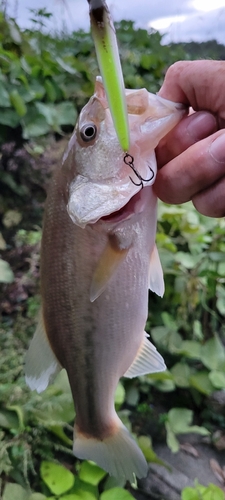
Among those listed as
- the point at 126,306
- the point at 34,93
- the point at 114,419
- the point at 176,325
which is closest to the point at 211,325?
the point at 176,325

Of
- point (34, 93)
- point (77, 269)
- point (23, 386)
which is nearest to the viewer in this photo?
point (77, 269)

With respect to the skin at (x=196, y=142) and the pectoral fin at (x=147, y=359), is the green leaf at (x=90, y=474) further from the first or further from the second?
the skin at (x=196, y=142)

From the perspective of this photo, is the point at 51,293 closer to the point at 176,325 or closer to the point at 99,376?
the point at 99,376

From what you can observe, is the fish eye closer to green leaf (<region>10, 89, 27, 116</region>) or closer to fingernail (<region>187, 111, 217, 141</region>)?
fingernail (<region>187, 111, 217, 141</region>)

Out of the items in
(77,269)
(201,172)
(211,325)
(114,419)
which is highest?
(201,172)

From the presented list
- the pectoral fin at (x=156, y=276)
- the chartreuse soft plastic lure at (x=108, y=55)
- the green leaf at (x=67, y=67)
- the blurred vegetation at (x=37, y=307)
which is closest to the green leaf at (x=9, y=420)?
the blurred vegetation at (x=37, y=307)

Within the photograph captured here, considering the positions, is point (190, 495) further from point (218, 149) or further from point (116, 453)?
point (218, 149)

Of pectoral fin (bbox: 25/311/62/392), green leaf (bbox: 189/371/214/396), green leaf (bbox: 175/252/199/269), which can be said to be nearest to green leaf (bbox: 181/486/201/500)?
green leaf (bbox: 189/371/214/396)
